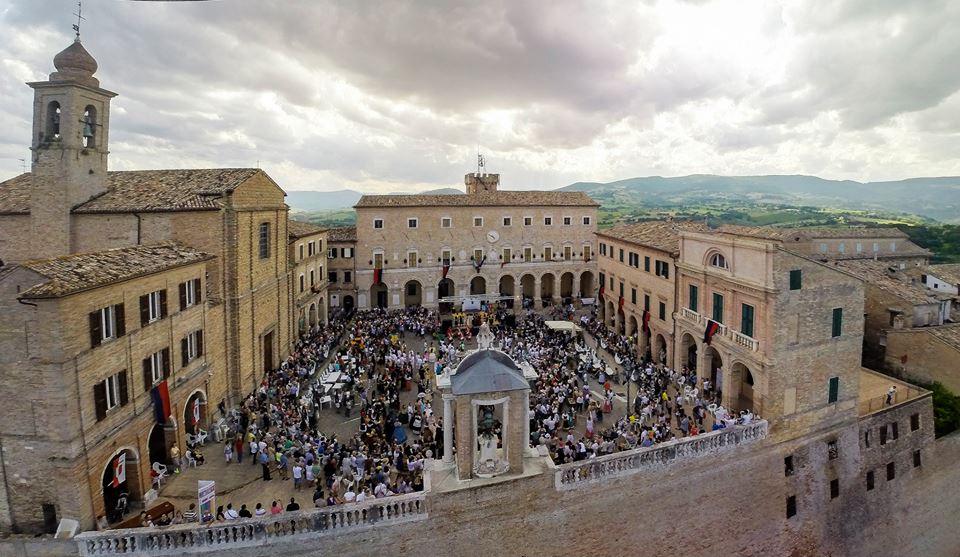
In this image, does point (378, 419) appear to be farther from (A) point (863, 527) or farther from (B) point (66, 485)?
(A) point (863, 527)

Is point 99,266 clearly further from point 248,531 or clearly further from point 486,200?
point 486,200

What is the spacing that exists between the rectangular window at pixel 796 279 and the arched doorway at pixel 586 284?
36.0 m

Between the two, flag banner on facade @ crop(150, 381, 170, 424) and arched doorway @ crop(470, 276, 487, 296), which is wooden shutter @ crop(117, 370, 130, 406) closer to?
flag banner on facade @ crop(150, 381, 170, 424)

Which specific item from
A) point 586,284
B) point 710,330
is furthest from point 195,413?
point 586,284

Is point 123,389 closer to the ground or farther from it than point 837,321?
closer to the ground

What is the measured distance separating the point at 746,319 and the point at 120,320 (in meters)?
26.5

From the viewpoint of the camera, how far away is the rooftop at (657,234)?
3241cm

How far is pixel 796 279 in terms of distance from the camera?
74.0ft

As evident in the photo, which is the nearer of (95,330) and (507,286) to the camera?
(95,330)

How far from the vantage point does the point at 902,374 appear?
97.2 ft

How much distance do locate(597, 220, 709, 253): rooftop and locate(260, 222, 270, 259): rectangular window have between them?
24.8 meters

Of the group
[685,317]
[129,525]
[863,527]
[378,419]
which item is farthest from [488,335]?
[863,527]

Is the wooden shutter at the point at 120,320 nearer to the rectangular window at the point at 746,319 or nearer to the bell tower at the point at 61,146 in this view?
the bell tower at the point at 61,146

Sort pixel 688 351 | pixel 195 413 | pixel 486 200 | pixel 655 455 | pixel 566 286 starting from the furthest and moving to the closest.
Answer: pixel 566 286 < pixel 486 200 < pixel 688 351 < pixel 195 413 < pixel 655 455
